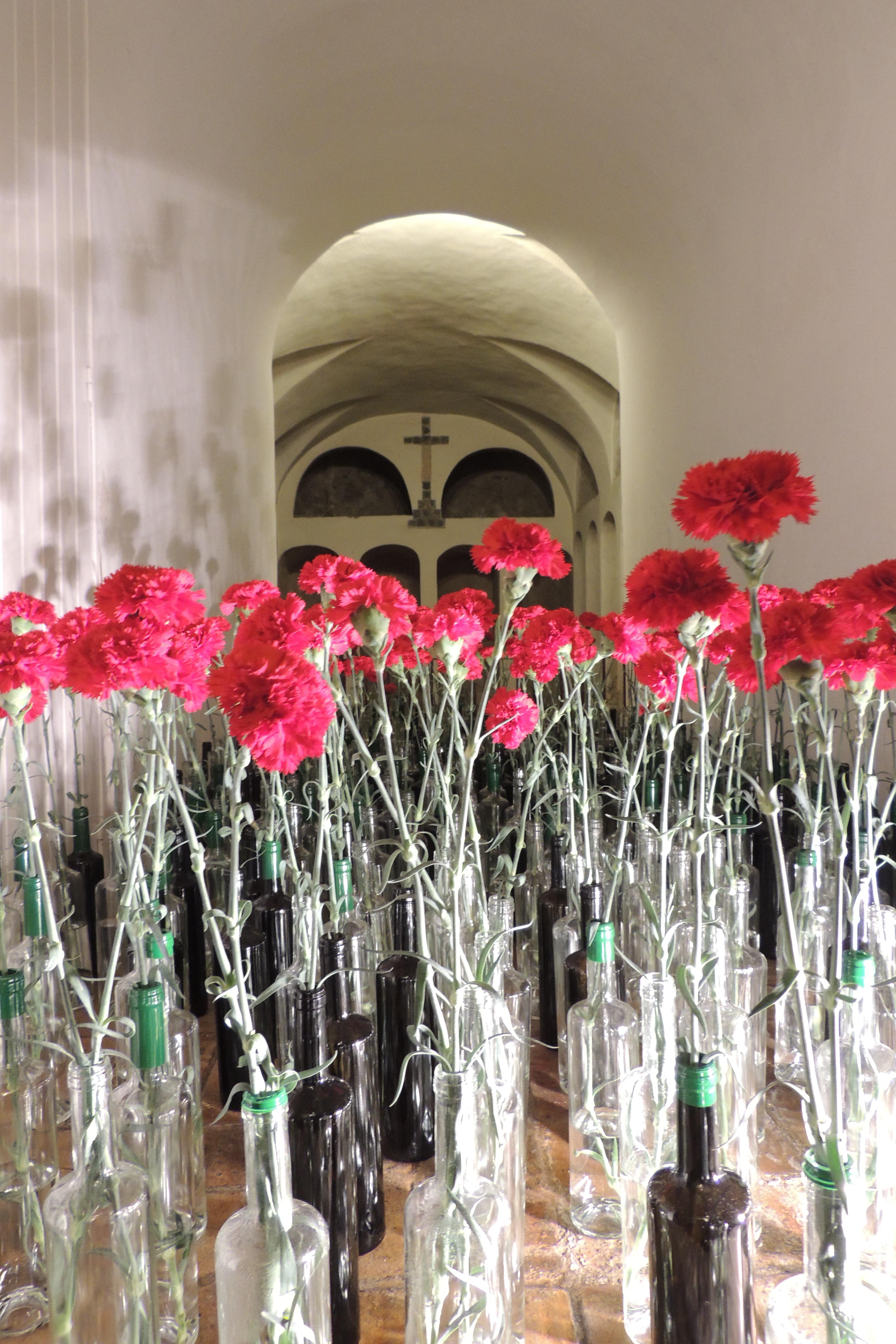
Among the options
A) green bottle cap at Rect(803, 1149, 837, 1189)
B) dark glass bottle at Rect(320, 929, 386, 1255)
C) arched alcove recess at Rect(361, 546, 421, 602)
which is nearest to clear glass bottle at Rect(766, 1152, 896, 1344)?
green bottle cap at Rect(803, 1149, 837, 1189)

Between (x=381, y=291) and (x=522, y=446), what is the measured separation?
426 cm

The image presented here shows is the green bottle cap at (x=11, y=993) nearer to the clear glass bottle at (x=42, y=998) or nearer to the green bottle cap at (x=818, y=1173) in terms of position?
the clear glass bottle at (x=42, y=998)

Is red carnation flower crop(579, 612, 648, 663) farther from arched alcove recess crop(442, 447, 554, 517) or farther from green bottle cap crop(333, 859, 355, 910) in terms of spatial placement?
arched alcove recess crop(442, 447, 554, 517)

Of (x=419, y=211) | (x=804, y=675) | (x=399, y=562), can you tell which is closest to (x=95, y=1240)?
(x=804, y=675)

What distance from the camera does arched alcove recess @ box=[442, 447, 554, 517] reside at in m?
10.4

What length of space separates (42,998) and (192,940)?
46 centimetres

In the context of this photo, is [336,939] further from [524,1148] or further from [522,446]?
[522,446]

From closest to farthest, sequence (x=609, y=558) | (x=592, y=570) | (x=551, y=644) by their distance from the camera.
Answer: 1. (x=551, y=644)
2. (x=609, y=558)
3. (x=592, y=570)

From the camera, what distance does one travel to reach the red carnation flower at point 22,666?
0.80m

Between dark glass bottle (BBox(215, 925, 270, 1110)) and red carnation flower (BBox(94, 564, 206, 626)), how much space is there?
576 mm

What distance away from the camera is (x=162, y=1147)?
796mm

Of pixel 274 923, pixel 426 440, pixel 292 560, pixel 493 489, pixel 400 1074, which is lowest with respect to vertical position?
pixel 400 1074

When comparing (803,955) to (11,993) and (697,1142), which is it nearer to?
(697,1142)

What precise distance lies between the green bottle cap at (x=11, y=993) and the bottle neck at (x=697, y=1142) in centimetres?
61
